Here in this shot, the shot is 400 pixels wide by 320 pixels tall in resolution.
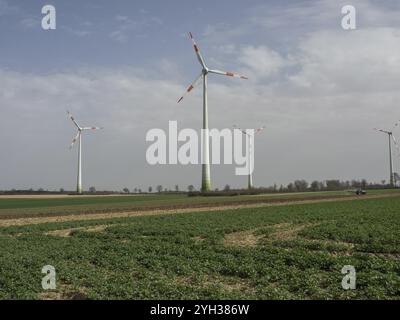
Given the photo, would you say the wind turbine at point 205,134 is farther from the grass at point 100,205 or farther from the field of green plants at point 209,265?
the field of green plants at point 209,265

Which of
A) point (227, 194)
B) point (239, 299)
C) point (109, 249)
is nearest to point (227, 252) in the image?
point (109, 249)

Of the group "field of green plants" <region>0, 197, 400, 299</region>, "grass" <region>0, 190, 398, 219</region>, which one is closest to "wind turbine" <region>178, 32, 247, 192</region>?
"grass" <region>0, 190, 398, 219</region>

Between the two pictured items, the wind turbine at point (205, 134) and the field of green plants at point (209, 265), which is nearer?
the field of green plants at point (209, 265)

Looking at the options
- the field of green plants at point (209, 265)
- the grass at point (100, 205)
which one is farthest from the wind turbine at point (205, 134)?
the field of green plants at point (209, 265)

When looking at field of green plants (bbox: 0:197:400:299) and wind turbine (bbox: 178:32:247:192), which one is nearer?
field of green plants (bbox: 0:197:400:299)

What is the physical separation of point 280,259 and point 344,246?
16.6 feet

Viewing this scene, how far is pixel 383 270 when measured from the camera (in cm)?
1653

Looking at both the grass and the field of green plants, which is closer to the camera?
the field of green plants

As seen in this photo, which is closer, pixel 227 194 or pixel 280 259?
pixel 280 259

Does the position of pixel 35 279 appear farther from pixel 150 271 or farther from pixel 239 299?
pixel 239 299

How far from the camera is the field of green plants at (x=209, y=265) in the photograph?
1441cm

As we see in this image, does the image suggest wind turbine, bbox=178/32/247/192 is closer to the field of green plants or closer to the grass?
the grass

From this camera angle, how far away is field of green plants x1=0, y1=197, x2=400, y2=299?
14.4 m
